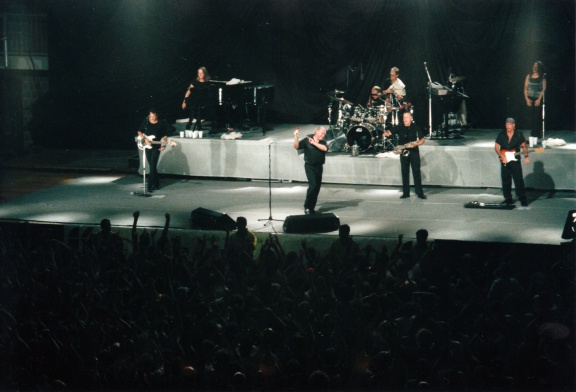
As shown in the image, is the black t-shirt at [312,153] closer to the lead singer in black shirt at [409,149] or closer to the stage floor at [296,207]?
the stage floor at [296,207]

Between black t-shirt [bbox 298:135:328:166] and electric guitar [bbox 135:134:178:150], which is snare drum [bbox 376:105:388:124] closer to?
black t-shirt [bbox 298:135:328:166]

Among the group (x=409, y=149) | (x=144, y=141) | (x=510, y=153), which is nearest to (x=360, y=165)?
(x=409, y=149)

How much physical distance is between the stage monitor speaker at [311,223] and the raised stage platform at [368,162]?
2.97m

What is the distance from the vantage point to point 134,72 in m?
19.9

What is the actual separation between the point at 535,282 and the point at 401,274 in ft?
3.71

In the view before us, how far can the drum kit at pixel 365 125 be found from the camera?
16281mm

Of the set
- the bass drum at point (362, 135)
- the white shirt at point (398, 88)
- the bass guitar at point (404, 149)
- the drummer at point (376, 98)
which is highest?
the white shirt at point (398, 88)

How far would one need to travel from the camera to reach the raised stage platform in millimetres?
15453

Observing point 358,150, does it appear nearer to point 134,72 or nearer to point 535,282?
point 134,72

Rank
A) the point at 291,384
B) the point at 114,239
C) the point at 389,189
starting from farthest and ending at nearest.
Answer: the point at 389,189, the point at 114,239, the point at 291,384

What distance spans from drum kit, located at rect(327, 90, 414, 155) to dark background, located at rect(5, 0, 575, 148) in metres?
1.51

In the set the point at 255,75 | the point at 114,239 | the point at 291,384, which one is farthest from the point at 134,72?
the point at 291,384

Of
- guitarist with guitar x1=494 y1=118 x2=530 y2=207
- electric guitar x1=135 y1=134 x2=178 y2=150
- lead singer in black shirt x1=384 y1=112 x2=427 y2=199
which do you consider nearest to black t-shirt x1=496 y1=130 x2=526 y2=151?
guitarist with guitar x1=494 y1=118 x2=530 y2=207

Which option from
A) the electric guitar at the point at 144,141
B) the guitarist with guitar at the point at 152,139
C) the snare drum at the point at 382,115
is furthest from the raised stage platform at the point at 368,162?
the electric guitar at the point at 144,141
